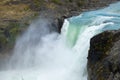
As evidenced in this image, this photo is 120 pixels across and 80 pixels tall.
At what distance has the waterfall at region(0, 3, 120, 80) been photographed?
79.8ft

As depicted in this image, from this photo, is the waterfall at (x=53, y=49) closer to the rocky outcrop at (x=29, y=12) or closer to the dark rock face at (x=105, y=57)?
the rocky outcrop at (x=29, y=12)

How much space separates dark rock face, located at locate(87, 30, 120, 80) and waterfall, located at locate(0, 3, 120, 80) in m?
4.01

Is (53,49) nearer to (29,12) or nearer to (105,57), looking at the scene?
(29,12)

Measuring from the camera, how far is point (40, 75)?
25281mm

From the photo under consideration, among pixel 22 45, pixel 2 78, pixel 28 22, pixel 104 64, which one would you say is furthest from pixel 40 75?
pixel 104 64

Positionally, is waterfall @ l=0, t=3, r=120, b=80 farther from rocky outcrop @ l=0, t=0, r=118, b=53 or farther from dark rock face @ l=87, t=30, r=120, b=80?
dark rock face @ l=87, t=30, r=120, b=80

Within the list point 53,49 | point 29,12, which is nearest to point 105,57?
point 53,49

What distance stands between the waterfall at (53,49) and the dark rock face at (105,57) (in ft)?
13.1

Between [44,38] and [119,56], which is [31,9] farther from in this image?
[119,56]

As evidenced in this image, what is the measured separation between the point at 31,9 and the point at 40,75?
1087cm

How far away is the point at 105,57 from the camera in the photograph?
17500 mm

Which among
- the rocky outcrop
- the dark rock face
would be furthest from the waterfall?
the dark rock face

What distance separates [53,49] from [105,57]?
467 inches

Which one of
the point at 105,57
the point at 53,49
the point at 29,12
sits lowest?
the point at 53,49
